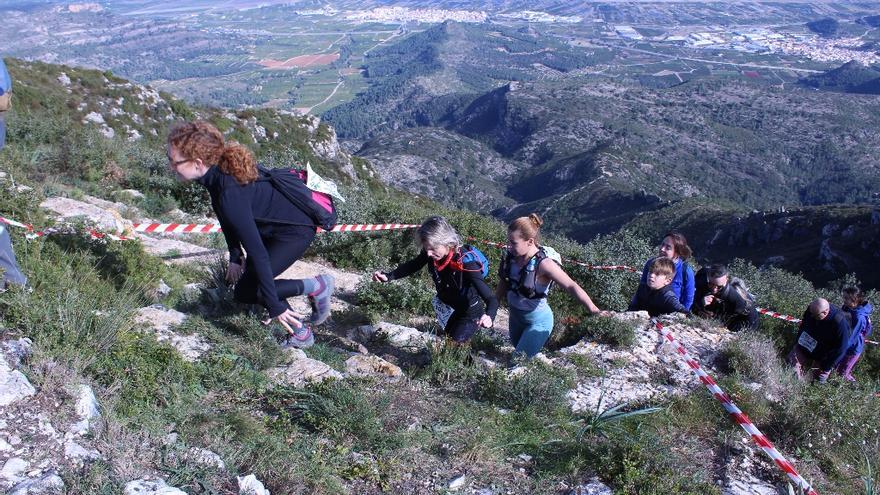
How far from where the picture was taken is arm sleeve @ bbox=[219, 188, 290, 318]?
3139mm

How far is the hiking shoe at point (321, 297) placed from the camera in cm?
420

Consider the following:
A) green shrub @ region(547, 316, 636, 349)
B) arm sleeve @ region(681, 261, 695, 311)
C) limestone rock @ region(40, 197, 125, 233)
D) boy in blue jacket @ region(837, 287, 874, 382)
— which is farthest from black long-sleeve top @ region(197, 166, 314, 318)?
boy in blue jacket @ region(837, 287, 874, 382)

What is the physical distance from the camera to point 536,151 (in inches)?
5679

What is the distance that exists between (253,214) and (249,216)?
7.4 inches

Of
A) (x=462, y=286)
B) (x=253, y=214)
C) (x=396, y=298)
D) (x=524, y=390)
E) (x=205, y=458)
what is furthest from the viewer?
(x=396, y=298)

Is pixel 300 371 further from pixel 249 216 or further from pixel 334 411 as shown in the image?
pixel 249 216

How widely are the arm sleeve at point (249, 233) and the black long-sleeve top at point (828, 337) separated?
210 inches

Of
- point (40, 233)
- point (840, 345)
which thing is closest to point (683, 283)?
point (840, 345)

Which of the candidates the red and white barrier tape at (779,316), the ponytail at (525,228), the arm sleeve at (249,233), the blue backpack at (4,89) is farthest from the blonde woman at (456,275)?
the red and white barrier tape at (779,316)

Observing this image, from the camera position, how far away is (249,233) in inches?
126

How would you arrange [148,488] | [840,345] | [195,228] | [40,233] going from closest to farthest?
[148,488] < [40,233] < [840,345] < [195,228]

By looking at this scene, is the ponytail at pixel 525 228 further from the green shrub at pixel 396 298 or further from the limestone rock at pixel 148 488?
the limestone rock at pixel 148 488

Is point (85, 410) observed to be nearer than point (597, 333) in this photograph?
Yes

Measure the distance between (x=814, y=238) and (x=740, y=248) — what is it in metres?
6.77
